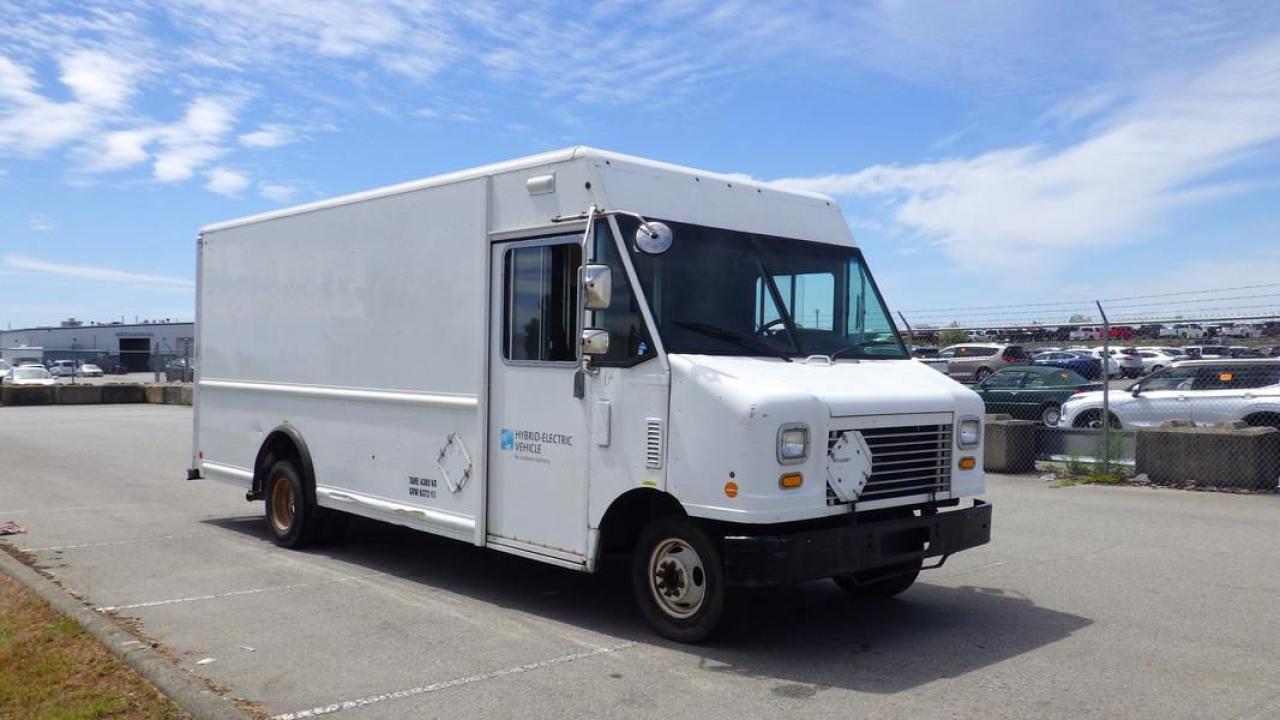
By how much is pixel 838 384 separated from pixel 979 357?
3004 cm

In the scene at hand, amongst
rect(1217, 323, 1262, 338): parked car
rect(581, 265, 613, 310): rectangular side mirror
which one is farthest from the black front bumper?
rect(1217, 323, 1262, 338): parked car

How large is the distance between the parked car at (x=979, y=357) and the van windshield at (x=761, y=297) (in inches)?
974

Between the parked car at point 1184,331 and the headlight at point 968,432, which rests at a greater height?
the parked car at point 1184,331

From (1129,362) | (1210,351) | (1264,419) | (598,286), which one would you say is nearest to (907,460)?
(598,286)

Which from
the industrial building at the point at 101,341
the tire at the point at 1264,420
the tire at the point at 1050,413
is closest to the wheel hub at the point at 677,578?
the tire at the point at 1264,420

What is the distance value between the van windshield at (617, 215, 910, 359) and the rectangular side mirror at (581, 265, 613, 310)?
0.81 ft

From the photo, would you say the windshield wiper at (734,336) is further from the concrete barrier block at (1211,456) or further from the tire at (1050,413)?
the tire at (1050,413)

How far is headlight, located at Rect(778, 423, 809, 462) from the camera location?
5531 millimetres

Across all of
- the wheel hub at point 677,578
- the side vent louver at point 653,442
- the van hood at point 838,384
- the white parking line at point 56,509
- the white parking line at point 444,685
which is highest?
the van hood at point 838,384

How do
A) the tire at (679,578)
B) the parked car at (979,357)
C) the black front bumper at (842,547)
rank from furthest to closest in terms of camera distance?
the parked car at (979,357)
the tire at (679,578)
the black front bumper at (842,547)

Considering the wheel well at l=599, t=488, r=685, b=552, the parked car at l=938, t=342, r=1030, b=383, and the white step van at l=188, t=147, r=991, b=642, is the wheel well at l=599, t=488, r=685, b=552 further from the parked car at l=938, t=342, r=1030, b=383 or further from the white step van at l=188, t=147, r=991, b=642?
the parked car at l=938, t=342, r=1030, b=383

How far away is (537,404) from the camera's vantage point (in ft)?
22.2

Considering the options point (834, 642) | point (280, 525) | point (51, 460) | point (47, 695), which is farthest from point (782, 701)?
point (51, 460)

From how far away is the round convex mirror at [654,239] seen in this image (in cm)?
605
